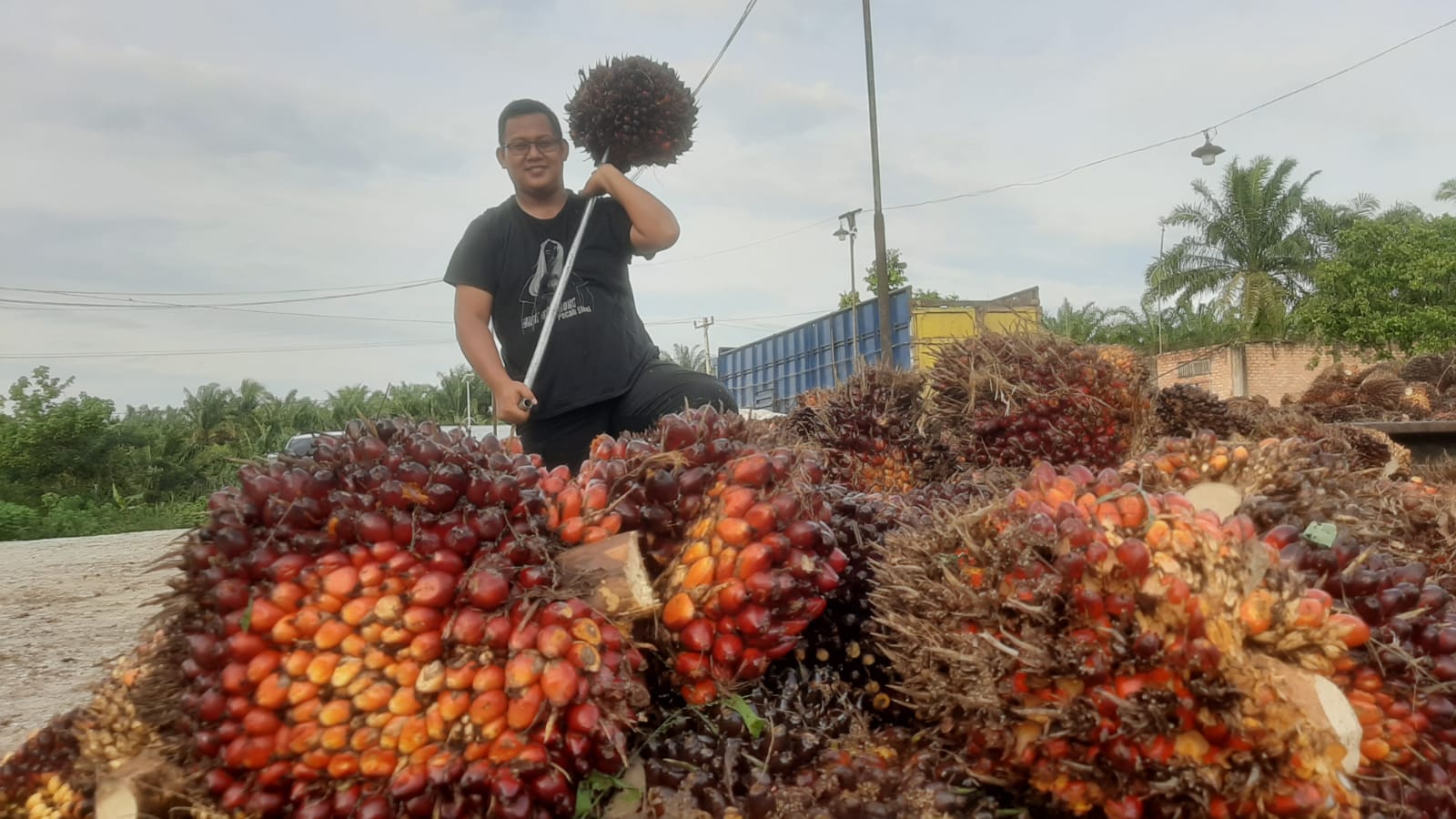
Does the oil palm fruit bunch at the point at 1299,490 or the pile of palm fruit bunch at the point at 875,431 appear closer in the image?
the oil palm fruit bunch at the point at 1299,490

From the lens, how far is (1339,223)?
33.9 meters

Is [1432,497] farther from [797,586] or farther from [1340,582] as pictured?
[797,586]

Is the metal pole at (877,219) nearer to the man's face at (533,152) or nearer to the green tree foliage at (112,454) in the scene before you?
the green tree foliage at (112,454)

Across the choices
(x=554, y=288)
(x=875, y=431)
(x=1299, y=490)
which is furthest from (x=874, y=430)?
(x=1299, y=490)

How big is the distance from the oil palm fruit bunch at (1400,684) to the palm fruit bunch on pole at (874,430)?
2.06 m

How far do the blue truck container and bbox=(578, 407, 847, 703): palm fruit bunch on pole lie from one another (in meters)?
8.40

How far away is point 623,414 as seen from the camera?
10.0ft

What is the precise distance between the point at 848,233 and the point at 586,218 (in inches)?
1259

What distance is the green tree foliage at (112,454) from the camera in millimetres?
20763

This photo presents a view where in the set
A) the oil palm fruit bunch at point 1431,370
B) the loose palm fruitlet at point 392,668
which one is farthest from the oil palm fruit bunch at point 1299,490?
the oil palm fruit bunch at point 1431,370

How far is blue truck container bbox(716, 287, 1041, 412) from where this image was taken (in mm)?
15070

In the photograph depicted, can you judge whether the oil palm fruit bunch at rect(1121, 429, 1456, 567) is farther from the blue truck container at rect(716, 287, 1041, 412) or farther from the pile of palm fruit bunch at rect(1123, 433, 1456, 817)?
the blue truck container at rect(716, 287, 1041, 412)

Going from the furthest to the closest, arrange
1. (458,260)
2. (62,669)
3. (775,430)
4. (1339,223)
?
(1339,223) → (62,669) → (458,260) → (775,430)

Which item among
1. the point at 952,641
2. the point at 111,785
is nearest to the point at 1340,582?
→ the point at 952,641
